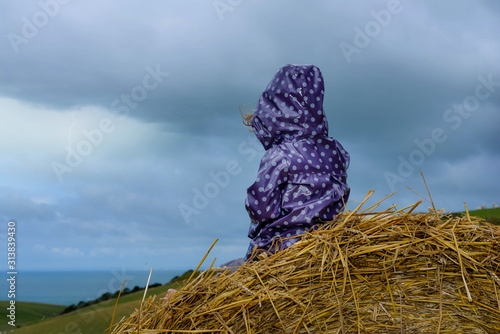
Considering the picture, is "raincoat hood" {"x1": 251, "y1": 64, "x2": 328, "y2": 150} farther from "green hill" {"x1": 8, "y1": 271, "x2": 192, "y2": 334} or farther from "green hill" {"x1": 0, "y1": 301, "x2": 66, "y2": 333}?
"green hill" {"x1": 0, "y1": 301, "x2": 66, "y2": 333}

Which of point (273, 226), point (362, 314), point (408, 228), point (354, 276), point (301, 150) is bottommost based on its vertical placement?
point (362, 314)

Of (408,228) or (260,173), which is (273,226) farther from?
(408,228)

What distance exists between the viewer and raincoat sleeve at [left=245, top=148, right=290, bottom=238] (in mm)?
3088

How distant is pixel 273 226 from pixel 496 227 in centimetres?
129

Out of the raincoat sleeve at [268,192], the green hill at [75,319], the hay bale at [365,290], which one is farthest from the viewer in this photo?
the green hill at [75,319]

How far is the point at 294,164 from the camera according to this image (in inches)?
124

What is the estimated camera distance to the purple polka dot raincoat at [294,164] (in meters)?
3.09

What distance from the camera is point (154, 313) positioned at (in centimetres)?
229

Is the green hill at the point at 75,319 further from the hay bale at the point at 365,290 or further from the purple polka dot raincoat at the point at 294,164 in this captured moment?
the hay bale at the point at 365,290

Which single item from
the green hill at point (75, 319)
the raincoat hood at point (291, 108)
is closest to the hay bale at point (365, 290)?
the raincoat hood at point (291, 108)

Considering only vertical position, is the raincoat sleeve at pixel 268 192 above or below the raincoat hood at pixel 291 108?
below

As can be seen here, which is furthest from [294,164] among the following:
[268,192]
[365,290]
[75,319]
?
[75,319]

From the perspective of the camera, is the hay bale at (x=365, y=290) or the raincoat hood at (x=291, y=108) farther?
the raincoat hood at (x=291, y=108)

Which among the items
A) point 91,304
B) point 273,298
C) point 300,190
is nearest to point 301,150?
point 300,190
